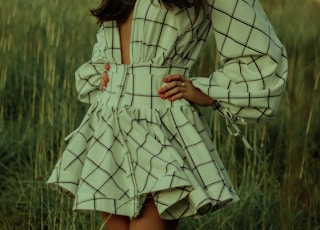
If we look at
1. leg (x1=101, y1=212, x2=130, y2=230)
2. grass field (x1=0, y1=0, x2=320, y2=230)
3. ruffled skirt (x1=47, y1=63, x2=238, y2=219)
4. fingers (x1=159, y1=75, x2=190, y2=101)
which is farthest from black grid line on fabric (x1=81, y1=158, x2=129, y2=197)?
grass field (x1=0, y1=0, x2=320, y2=230)

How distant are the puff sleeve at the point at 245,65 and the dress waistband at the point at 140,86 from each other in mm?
116

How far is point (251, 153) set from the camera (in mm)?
5711

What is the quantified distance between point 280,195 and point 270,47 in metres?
1.71

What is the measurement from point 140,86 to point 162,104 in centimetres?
10

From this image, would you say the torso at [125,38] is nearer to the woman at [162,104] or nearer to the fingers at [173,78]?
the woman at [162,104]

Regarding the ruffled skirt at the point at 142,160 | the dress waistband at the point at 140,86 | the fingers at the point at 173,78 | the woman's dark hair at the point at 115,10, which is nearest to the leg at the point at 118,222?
the ruffled skirt at the point at 142,160

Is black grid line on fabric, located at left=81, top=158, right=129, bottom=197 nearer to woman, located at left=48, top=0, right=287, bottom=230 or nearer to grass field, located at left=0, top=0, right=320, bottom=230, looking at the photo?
woman, located at left=48, top=0, right=287, bottom=230

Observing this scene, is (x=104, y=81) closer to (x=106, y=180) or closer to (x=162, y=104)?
(x=162, y=104)

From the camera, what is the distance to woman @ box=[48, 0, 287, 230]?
11.3 feet

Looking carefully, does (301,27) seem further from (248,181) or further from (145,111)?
(145,111)

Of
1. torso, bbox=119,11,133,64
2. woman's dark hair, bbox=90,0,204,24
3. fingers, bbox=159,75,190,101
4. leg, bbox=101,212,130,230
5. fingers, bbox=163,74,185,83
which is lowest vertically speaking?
leg, bbox=101,212,130,230

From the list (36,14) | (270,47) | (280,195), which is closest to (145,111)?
(270,47)

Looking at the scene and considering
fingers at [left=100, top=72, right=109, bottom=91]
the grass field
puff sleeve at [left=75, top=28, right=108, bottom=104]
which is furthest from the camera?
the grass field

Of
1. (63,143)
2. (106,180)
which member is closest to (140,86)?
(106,180)
